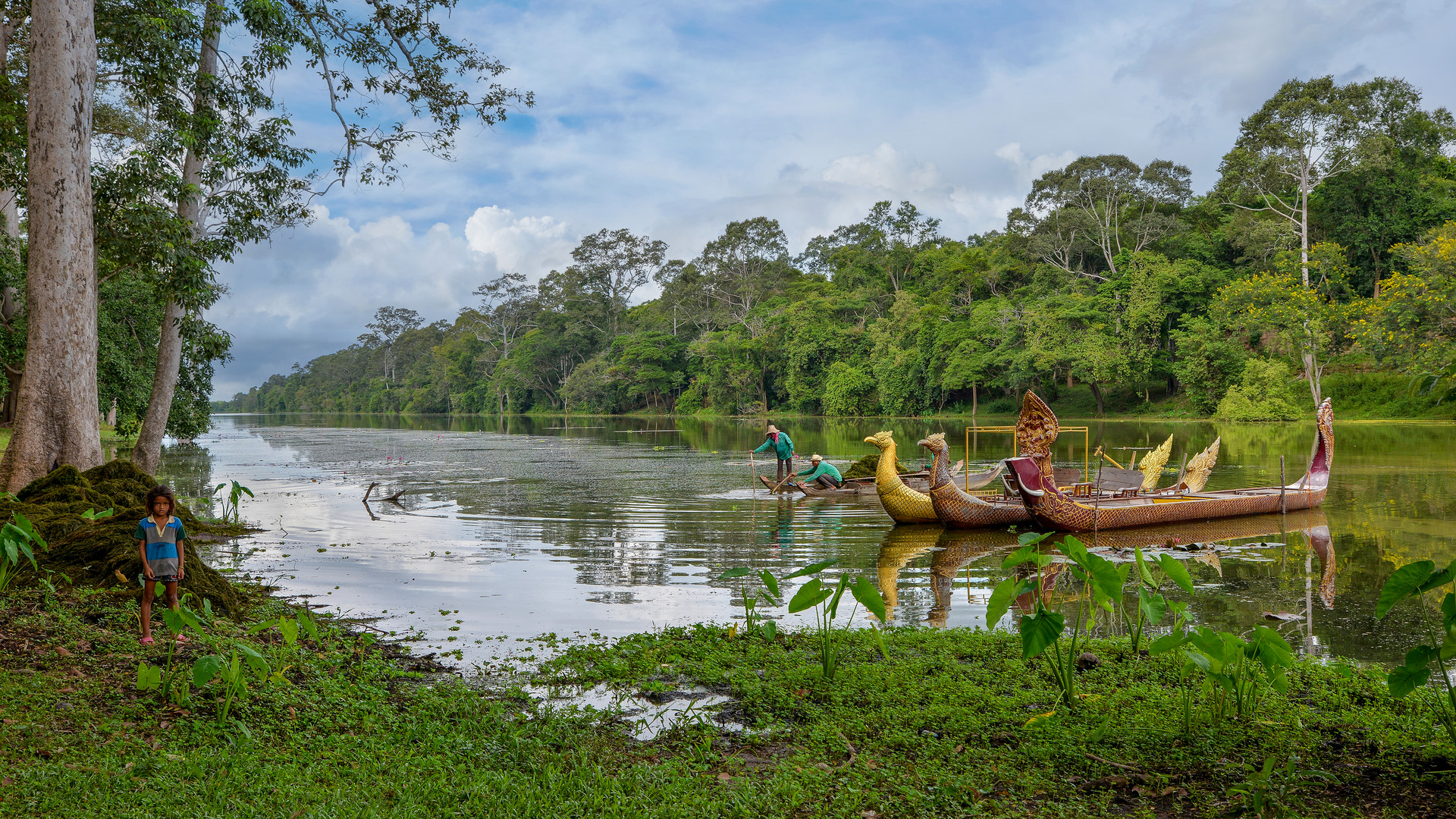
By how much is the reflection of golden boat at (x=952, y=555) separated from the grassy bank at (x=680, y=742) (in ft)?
7.82

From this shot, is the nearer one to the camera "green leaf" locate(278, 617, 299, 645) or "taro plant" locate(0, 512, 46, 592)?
"green leaf" locate(278, 617, 299, 645)

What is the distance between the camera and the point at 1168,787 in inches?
154

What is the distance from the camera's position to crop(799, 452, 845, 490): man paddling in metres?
Answer: 18.1

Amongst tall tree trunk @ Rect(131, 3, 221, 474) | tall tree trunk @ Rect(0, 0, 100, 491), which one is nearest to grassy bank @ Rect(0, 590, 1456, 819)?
tall tree trunk @ Rect(0, 0, 100, 491)

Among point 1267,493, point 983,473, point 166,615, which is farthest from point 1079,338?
point 166,615

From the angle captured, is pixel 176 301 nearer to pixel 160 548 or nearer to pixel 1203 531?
pixel 160 548

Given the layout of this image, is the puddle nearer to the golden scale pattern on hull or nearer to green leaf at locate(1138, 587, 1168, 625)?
green leaf at locate(1138, 587, 1168, 625)

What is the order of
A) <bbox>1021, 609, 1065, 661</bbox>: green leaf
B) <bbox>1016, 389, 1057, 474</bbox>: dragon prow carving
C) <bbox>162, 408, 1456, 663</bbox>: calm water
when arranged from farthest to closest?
<bbox>1016, 389, 1057, 474</bbox>: dragon prow carving
<bbox>162, 408, 1456, 663</bbox>: calm water
<bbox>1021, 609, 1065, 661</bbox>: green leaf

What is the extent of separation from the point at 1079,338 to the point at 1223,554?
132ft

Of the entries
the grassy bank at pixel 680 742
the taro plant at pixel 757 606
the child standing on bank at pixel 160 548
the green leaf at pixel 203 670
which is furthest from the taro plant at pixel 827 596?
the child standing on bank at pixel 160 548

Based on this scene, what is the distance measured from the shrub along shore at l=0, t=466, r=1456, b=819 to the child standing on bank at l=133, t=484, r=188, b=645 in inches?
11.2

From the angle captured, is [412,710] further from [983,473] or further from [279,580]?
[983,473]

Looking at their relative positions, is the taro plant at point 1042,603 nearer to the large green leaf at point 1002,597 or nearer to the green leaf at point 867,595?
the large green leaf at point 1002,597

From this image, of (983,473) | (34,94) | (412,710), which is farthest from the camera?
(983,473)
